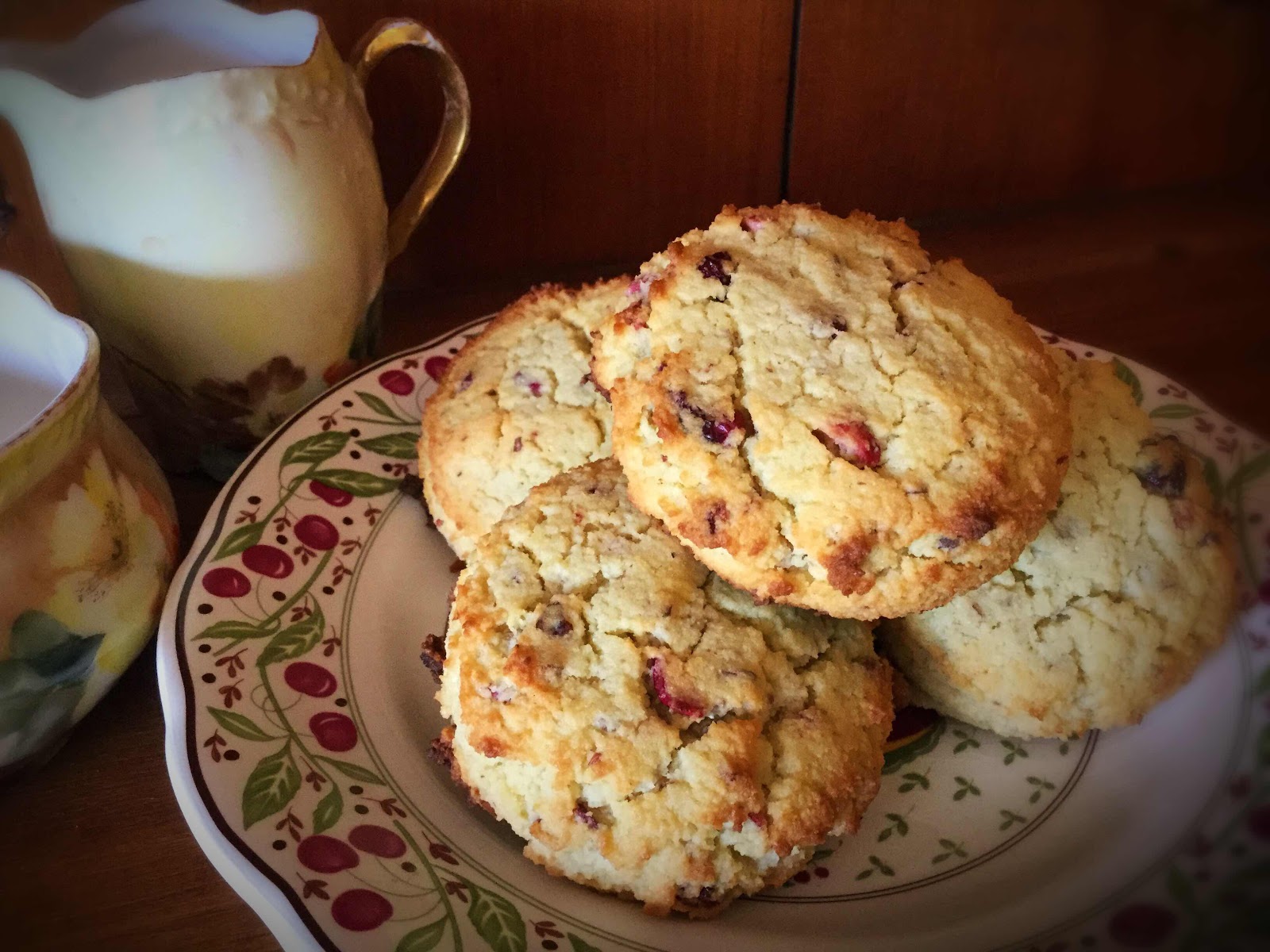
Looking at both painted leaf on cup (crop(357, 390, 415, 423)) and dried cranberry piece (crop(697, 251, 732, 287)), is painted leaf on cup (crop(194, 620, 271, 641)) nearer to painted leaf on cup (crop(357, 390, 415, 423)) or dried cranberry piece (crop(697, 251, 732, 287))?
painted leaf on cup (crop(357, 390, 415, 423))

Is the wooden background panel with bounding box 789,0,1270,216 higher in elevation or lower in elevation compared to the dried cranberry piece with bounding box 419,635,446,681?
higher

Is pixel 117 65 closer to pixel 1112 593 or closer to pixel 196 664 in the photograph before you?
pixel 196 664

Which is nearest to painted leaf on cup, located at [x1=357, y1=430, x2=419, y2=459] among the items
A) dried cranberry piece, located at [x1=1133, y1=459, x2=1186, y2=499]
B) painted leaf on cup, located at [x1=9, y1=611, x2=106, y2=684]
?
painted leaf on cup, located at [x1=9, y1=611, x2=106, y2=684]

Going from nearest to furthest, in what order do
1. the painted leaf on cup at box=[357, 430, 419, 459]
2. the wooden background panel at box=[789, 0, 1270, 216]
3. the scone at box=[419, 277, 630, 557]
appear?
the wooden background panel at box=[789, 0, 1270, 216] → the scone at box=[419, 277, 630, 557] → the painted leaf on cup at box=[357, 430, 419, 459]

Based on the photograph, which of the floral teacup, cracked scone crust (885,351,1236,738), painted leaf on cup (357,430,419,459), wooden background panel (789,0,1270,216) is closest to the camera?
wooden background panel (789,0,1270,216)

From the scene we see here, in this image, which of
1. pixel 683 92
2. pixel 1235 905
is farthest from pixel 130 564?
pixel 683 92

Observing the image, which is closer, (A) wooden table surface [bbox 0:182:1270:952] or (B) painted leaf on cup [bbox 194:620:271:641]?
(A) wooden table surface [bbox 0:182:1270:952]

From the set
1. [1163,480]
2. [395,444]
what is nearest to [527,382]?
[395,444]
